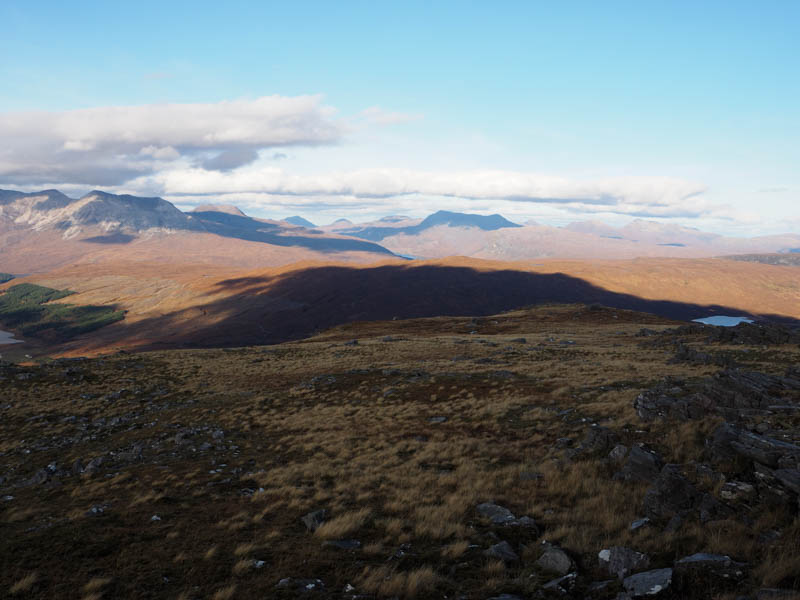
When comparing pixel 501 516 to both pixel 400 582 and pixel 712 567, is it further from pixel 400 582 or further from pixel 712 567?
pixel 712 567

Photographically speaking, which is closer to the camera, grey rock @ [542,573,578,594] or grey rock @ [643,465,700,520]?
grey rock @ [542,573,578,594]

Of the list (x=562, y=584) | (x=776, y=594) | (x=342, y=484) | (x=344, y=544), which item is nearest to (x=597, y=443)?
(x=562, y=584)

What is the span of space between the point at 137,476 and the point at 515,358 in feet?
100

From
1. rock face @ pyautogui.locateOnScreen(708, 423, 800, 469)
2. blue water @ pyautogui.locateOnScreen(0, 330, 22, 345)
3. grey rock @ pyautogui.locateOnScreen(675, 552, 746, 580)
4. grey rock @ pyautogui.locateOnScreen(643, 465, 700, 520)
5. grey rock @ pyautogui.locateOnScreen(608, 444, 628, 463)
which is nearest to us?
grey rock @ pyautogui.locateOnScreen(675, 552, 746, 580)

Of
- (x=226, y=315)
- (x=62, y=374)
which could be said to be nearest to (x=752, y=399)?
(x=62, y=374)

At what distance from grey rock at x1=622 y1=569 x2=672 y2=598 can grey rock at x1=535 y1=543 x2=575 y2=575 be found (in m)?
1.14

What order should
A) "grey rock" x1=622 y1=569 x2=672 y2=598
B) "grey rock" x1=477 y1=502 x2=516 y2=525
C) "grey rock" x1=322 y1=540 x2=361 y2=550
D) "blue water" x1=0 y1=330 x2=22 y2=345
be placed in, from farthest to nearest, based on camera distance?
1. "blue water" x1=0 y1=330 x2=22 y2=345
2. "grey rock" x1=477 y1=502 x2=516 y2=525
3. "grey rock" x1=322 y1=540 x2=361 y2=550
4. "grey rock" x1=622 y1=569 x2=672 y2=598

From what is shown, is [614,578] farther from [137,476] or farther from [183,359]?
[183,359]

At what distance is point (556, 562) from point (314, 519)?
21.6ft

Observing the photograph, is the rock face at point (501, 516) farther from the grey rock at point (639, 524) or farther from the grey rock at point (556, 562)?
the grey rock at point (639, 524)

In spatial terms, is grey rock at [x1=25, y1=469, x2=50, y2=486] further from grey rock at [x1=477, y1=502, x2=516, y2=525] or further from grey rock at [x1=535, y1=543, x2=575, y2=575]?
grey rock at [x1=535, y1=543, x2=575, y2=575]

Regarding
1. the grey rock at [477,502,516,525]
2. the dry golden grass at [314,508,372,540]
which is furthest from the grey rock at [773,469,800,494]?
the dry golden grass at [314,508,372,540]

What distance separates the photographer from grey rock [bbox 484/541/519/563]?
371 inches

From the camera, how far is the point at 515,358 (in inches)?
1542
